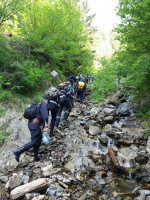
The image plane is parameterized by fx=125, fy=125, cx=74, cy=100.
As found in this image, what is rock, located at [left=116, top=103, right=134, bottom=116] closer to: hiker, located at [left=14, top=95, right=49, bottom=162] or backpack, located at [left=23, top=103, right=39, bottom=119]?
hiker, located at [left=14, top=95, right=49, bottom=162]

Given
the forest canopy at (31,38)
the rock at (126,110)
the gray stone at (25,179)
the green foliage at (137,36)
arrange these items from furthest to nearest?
the rock at (126,110) → the forest canopy at (31,38) → the green foliage at (137,36) → the gray stone at (25,179)

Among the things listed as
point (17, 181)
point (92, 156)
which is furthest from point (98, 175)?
point (17, 181)

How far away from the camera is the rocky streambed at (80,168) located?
10.2 ft

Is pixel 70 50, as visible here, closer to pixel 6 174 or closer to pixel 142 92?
pixel 142 92

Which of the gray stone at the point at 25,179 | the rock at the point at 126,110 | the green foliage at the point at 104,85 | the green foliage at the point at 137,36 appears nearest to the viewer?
the gray stone at the point at 25,179

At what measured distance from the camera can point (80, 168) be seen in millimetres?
4203

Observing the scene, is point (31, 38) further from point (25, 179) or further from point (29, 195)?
point (29, 195)

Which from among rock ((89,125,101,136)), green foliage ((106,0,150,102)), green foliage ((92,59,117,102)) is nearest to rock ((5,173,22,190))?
rock ((89,125,101,136))

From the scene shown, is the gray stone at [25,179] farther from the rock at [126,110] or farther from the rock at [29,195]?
the rock at [126,110]

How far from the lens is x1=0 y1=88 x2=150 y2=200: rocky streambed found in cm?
312

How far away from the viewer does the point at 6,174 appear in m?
3.72

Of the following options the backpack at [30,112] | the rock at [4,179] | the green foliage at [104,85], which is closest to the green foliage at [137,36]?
the backpack at [30,112]

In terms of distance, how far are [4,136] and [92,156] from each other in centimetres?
341

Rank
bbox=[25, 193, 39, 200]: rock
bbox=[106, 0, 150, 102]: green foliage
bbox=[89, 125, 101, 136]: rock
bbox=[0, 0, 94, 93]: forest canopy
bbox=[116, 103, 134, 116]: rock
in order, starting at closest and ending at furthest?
bbox=[25, 193, 39, 200]: rock < bbox=[106, 0, 150, 102]: green foliage < bbox=[0, 0, 94, 93]: forest canopy < bbox=[89, 125, 101, 136]: rock < bbox=[116, 103, 134, 116]: rock
